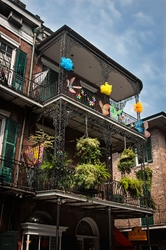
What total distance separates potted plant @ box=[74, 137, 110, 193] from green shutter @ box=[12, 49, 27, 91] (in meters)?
3.37

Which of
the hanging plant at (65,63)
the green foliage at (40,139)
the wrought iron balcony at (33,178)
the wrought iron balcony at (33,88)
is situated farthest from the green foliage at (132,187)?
the hanging plant at (65,63)

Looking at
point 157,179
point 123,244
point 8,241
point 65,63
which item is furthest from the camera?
point 157,179

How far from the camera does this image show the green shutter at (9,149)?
932 centimetres

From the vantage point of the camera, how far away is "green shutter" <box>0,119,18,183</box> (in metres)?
9.32

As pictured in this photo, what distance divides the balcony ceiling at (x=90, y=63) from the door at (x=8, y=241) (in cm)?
728

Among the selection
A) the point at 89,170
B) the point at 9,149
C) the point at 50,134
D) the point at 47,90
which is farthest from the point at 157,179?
the point at 9,149

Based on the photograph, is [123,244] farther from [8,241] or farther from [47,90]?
[47,90]

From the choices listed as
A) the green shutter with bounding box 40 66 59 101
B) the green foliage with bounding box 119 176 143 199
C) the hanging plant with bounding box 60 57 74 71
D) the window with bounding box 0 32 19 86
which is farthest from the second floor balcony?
the hanging plant with bounding box 60 57 74 71

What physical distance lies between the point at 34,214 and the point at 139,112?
687cm

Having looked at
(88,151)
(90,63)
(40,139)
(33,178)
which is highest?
(90,63)

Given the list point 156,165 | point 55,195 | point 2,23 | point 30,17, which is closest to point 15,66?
point 2,23

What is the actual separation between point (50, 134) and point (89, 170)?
318cm

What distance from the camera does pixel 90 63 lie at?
1318 cm

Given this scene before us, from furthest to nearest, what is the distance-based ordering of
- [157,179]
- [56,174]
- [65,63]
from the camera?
[157,179]
[65,63]
[56,174]
